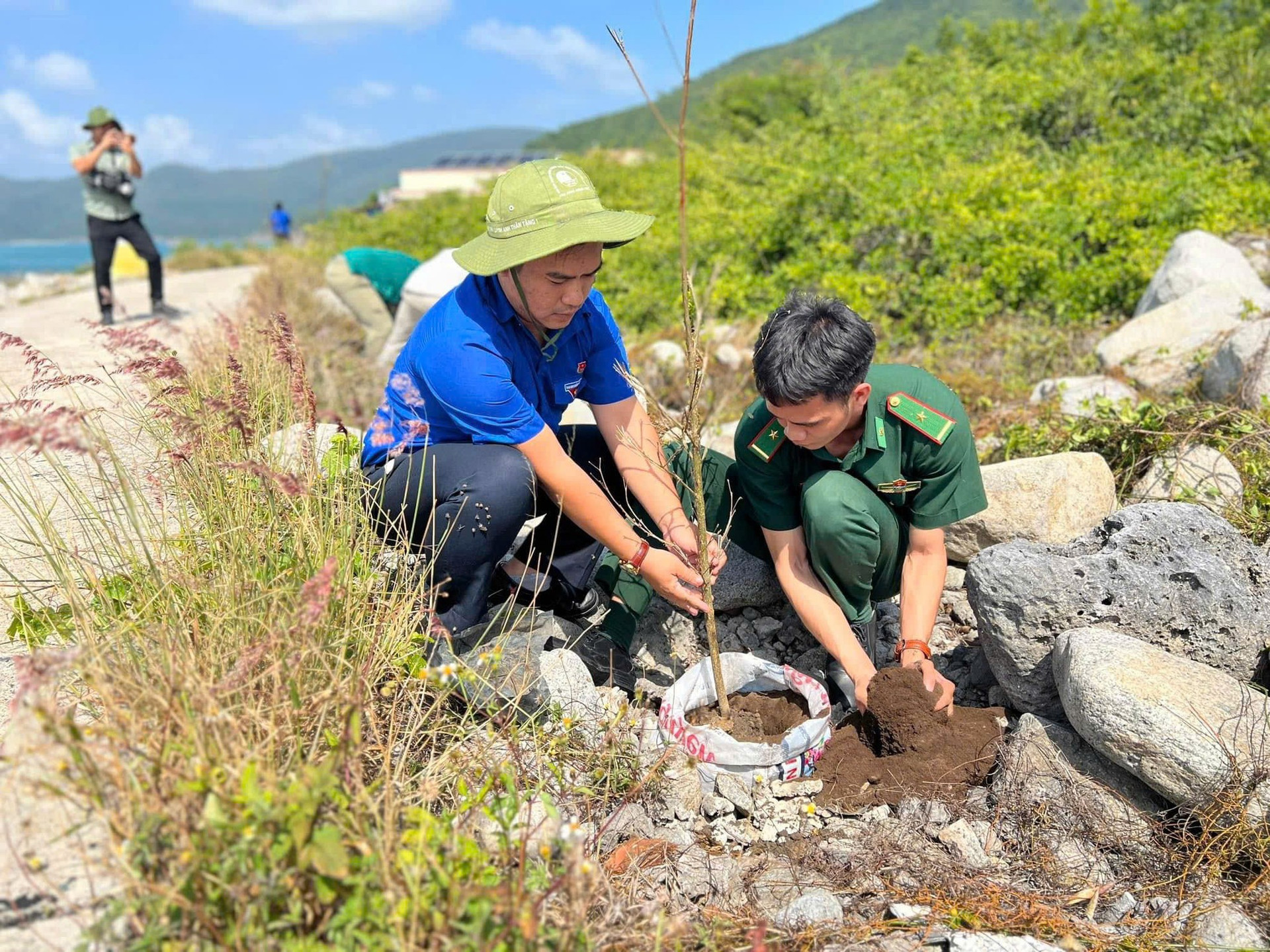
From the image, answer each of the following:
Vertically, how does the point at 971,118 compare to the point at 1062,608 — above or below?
above

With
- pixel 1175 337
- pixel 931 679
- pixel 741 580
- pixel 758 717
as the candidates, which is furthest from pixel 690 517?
pixel 1175 337

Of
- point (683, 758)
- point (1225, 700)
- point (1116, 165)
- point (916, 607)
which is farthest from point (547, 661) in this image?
point (1116, 165)

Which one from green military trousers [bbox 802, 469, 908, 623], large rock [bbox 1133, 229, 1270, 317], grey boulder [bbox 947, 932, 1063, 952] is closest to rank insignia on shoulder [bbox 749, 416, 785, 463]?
green military trousers [bbox 802, 469, 908, 623]

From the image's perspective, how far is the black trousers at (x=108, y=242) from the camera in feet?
23.9

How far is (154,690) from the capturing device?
180 centimetres

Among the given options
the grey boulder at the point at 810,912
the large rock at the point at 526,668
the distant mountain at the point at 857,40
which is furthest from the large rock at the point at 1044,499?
the distant mountain at the point at 857,40

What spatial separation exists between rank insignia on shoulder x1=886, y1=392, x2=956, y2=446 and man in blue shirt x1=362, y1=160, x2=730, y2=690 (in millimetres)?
651

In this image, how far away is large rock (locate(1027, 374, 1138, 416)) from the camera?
13.0 ft

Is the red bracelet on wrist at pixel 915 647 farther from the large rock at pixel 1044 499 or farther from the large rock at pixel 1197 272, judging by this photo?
the large rock at pixel 1197 272

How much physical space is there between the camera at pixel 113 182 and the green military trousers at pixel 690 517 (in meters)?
6.16

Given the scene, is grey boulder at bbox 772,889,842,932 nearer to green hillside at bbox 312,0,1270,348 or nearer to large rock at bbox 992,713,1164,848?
large rock at bbox 992,713,1164,848

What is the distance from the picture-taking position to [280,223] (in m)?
17.5

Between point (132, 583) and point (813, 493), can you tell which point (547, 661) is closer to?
point (813, 493)

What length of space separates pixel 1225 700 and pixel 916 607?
78 centimetres
